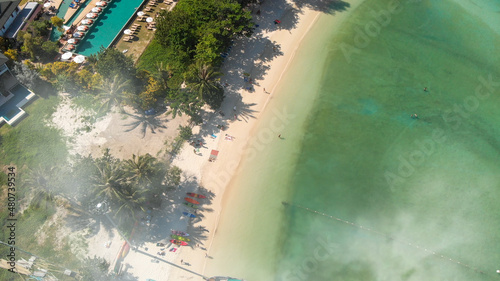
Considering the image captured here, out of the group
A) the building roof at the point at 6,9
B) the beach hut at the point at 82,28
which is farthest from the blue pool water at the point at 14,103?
the beach hut at the point at 82,28

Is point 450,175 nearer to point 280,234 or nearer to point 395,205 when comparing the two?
point 395,205

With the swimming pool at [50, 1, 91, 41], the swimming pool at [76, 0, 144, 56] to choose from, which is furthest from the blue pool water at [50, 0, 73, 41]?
the swimming pool at [76, 0, 144, 56]

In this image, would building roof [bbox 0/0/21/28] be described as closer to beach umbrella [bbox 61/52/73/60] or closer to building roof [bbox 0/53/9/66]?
building roof [bbox 0/53/9/66]

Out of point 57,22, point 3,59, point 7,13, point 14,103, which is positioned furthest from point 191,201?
point 7,13

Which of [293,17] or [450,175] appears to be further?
[293,17]

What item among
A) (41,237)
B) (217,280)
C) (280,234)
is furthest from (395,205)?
(41,237)

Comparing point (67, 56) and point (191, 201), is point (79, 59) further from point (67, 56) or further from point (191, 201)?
point (191, 201)

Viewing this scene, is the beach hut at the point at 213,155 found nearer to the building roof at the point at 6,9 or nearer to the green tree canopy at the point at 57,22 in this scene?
the green tree canopy at the point at 57,22
